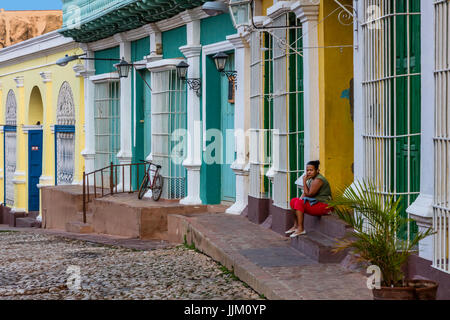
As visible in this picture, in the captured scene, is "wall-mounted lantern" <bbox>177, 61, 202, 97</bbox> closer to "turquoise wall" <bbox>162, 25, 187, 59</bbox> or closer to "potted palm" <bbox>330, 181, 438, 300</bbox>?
"turquoise wall" <bbox>162, 25, 187, 59</bbox>

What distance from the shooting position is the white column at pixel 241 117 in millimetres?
14164

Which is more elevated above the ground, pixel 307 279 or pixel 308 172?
pixel 308 172

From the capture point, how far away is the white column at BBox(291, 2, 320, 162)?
10836mm

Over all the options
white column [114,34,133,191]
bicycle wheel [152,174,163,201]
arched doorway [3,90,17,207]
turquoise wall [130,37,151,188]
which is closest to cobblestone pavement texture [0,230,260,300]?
bicycle wheel [152,174,163,201]

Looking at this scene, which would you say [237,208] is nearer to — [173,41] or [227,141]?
[227,141]

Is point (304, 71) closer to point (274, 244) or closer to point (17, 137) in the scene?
point (274, 244)

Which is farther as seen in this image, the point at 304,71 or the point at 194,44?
the point at 194,44

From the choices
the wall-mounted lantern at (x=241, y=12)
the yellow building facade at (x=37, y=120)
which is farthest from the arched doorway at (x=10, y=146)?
the wall-mounted lantern at (x=241, y=12)

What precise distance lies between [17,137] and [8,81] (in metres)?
Answer: 2.29
